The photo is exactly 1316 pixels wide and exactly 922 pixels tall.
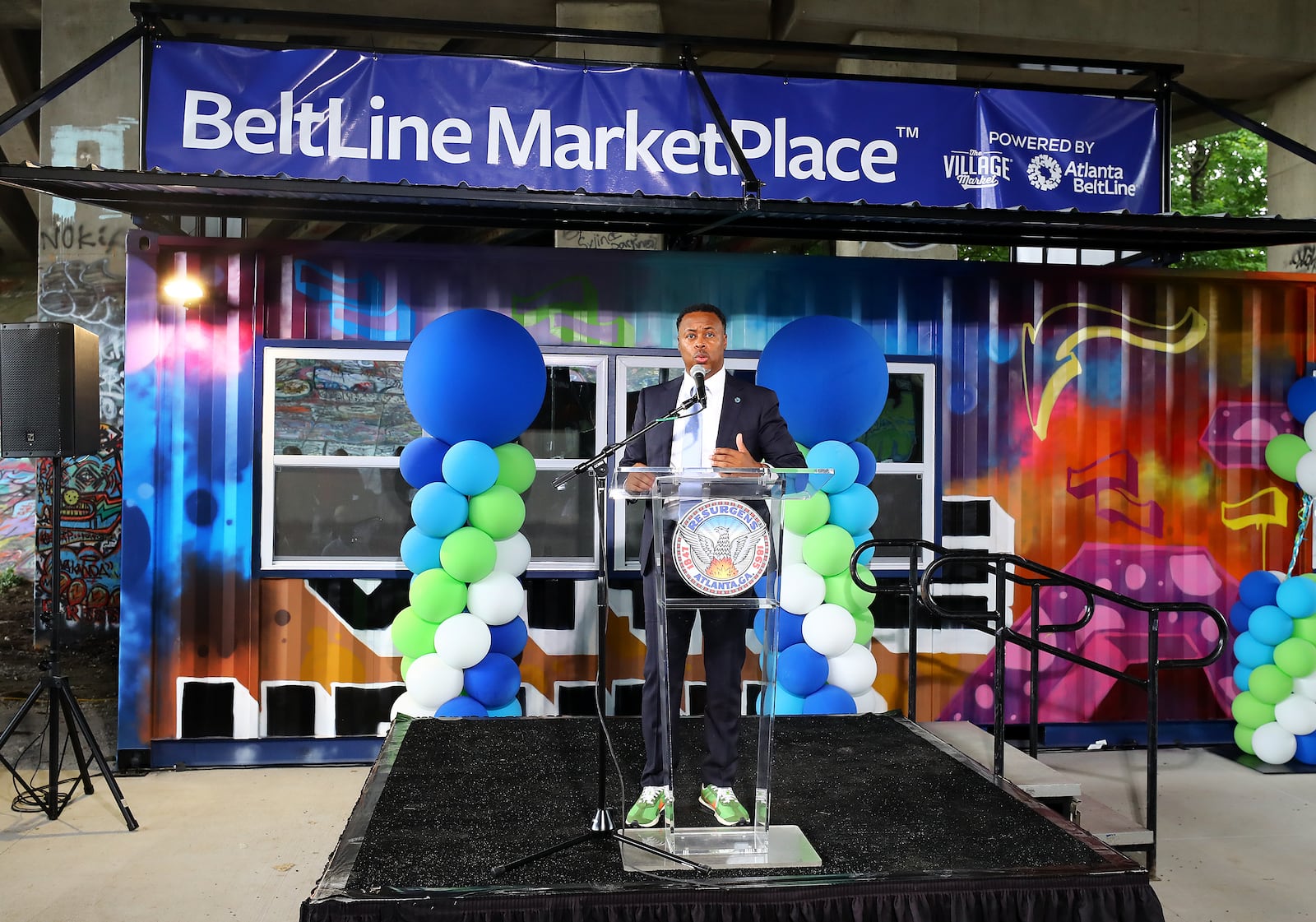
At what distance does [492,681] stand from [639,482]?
253 cm

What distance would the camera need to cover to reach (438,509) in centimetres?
505

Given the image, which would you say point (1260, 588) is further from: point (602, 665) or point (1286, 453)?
point (602, 665)

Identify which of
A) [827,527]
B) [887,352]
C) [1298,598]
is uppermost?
[887,352]

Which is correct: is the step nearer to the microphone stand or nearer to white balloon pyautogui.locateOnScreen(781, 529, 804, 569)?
white balloon pyautogui.locateOnScreen(781, 529, 804, 569)

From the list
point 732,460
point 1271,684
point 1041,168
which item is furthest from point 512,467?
point 1271,684

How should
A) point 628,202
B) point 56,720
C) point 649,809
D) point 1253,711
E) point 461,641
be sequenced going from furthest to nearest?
point 1253,711 → point 461,641 → point 56,720 → point 628,202 → point 649,809

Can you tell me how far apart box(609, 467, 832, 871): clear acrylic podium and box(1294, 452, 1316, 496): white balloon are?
449 centimetres

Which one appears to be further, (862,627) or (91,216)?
(91,216)

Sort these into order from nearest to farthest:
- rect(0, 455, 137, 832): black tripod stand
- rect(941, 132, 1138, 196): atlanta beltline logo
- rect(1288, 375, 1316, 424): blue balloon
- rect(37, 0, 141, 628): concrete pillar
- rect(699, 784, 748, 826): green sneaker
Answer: rect(699, 784, 748, 826): green sneaker
rect(0, 455, 137, 832): black tripod stand
rect(941, 132, 1138, 196): atlanta beltline logo
rect(1288, 375, 1316, 424): blue balloon
rect(37, 0, 141, 628): concrete pillar

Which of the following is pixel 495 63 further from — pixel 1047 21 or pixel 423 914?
pixel 1047 21

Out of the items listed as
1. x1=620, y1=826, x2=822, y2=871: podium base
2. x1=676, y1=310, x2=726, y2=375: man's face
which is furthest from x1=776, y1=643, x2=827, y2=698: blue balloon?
x1=676, y1=310, x2=726, y2=375: man's face

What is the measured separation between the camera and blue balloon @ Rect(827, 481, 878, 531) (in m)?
5.38

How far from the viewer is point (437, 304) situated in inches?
237

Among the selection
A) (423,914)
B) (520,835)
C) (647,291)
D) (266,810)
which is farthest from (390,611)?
(423,914)
